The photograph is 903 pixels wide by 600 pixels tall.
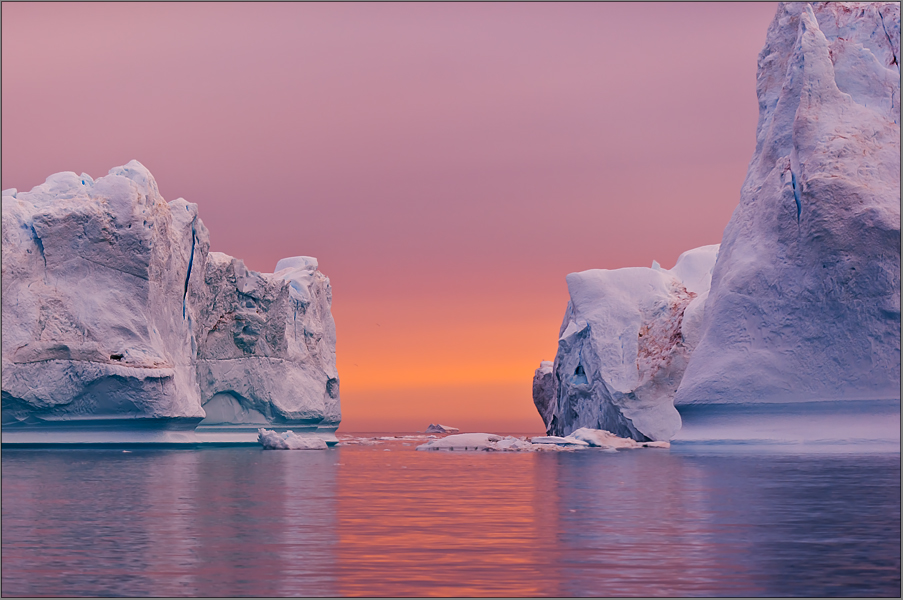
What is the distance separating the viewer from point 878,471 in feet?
66.1

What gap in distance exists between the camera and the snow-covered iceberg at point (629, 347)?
1727 inches

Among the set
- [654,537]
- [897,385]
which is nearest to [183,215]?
[897,385]

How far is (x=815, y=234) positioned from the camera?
28.1 m

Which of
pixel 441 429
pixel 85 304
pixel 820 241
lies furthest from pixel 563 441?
pixel 441 429

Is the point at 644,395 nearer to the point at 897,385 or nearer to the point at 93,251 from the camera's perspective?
the point at 897,385

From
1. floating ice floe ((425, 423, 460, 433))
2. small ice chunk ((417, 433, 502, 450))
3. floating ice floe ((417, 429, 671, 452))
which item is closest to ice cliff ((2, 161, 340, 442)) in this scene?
small ice chunk ((417, 433, 502, 450))

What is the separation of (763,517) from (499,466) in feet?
52.8

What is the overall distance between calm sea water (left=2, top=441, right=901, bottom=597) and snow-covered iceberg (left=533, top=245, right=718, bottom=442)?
72.0ft

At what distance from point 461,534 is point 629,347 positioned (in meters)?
34.9

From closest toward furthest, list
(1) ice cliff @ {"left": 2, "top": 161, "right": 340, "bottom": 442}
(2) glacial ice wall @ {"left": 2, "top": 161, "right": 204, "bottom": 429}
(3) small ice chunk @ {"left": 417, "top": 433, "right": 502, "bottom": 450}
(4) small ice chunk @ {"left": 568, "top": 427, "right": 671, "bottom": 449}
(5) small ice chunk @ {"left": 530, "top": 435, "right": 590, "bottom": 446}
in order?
(2) glacial ice wall @ {"left": 2, "top": 161, "right": 204, "bottom": 429} < (1) ice cliff @ {"left": 2, "top": 161, "right": 340, "bottom": 442} < (4) small ice chunk @ {"left": 568, "top": 427, "right": 671, "bottom": 449} < (5) small ice chunk @ {"left": 530, "top": 435, "right": 590, "bottom": 446} < (3) small ice chunk @ {"left": 417, "top": 433, "right": 502, "bottom": 450}

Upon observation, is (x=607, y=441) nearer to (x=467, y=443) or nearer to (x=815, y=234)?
(x=467, y=443)

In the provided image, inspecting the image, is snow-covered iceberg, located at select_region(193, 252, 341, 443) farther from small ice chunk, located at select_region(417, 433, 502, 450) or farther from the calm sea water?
the calm sea water

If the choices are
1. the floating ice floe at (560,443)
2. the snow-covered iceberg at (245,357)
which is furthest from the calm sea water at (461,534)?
the snow-covered iceberg at (245,357)

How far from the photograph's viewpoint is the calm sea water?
8531 millimetres
